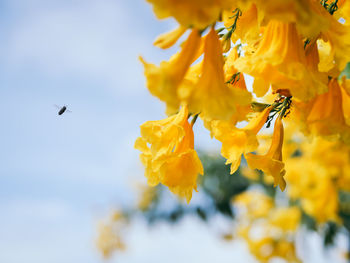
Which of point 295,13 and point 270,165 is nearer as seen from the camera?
point 295,13

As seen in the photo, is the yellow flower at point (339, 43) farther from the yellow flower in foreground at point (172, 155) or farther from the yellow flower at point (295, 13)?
the yellow flower in foreground at point (172, 155)

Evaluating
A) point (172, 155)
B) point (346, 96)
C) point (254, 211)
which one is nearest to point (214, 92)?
point (172, 155)

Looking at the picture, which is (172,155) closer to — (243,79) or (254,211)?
(243,79)

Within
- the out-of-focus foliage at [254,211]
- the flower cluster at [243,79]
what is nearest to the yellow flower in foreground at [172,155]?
the flower cluster at [243,79]

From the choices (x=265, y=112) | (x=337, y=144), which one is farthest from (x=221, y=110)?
(x=337, y=144)

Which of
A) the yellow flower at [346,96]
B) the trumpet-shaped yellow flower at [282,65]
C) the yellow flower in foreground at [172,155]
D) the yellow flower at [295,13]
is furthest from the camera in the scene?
the yellow flower at [346,96]

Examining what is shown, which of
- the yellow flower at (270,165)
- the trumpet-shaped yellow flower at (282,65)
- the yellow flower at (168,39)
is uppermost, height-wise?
the yellow flower at (168,39)
